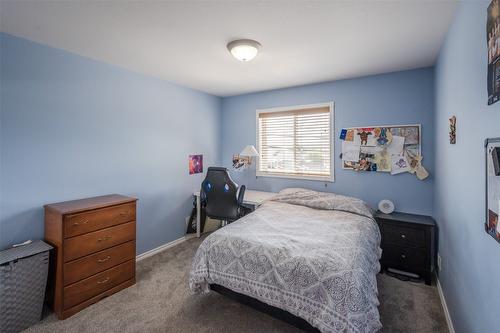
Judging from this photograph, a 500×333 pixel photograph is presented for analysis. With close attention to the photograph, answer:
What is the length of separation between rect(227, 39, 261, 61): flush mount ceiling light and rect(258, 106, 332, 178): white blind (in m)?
1.60

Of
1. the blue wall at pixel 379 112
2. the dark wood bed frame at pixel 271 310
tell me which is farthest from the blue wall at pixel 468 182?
the dark wood bed frame at pixel 271 310

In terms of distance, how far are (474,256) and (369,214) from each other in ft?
4.29

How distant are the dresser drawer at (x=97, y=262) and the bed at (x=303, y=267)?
33.3 inches

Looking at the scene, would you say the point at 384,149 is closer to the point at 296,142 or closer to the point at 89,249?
the point at 296,142

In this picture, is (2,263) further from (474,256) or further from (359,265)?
(474,256)

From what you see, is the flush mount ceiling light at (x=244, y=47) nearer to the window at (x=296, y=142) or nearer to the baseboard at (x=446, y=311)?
the window at (x=296, y=142)

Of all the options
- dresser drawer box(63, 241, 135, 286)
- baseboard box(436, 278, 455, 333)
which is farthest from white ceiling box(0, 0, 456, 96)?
baseboard box(436, 278, 455, 333)

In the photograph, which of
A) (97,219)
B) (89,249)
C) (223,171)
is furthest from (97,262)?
(223,171)

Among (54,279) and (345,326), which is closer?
(345,326)

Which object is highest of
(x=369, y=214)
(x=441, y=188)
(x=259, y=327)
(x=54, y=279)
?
(x=441, y=188)

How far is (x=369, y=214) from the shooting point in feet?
8.48

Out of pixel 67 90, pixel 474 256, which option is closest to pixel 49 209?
pixel 67 90

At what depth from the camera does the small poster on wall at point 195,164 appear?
369 centimetres

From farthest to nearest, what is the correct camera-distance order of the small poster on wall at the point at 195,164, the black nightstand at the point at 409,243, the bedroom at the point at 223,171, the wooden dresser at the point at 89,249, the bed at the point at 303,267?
1. the small poster on wall at the point at 195,164
2. the black nightstand at the point at 409,243
3. the wooden dresser at the point at 89,249
4. the bedroom at the point at 223,171
5. the bed at the point at 303,267
